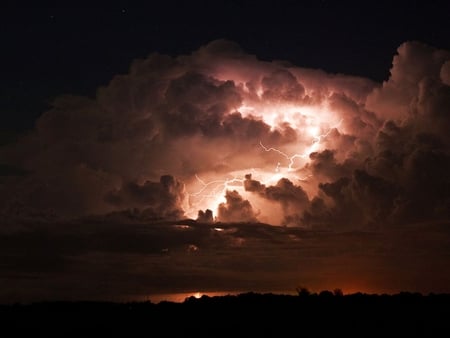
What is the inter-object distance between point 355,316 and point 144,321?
21.6 meters

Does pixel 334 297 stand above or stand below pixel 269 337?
above

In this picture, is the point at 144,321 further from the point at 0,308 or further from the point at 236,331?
the point at 0,308

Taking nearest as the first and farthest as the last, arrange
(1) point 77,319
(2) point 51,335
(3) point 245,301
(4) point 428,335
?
(4) point 428,335 < (2) point 51,335 < (1) point 77,319 < (3) point 245,301

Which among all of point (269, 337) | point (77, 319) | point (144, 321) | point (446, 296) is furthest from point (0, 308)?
point (446, 296)

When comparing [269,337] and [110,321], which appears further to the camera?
[110,321]

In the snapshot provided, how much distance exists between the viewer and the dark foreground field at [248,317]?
64.6m

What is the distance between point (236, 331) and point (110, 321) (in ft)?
51.8

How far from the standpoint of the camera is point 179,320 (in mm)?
74188

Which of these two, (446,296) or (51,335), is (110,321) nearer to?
(51,335)

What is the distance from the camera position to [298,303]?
85125 mm

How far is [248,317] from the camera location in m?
75.1

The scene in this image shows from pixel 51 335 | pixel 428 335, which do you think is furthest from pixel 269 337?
pixel 51 335

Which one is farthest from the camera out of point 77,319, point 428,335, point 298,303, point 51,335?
point 298,303

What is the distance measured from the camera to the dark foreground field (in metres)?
64.6
